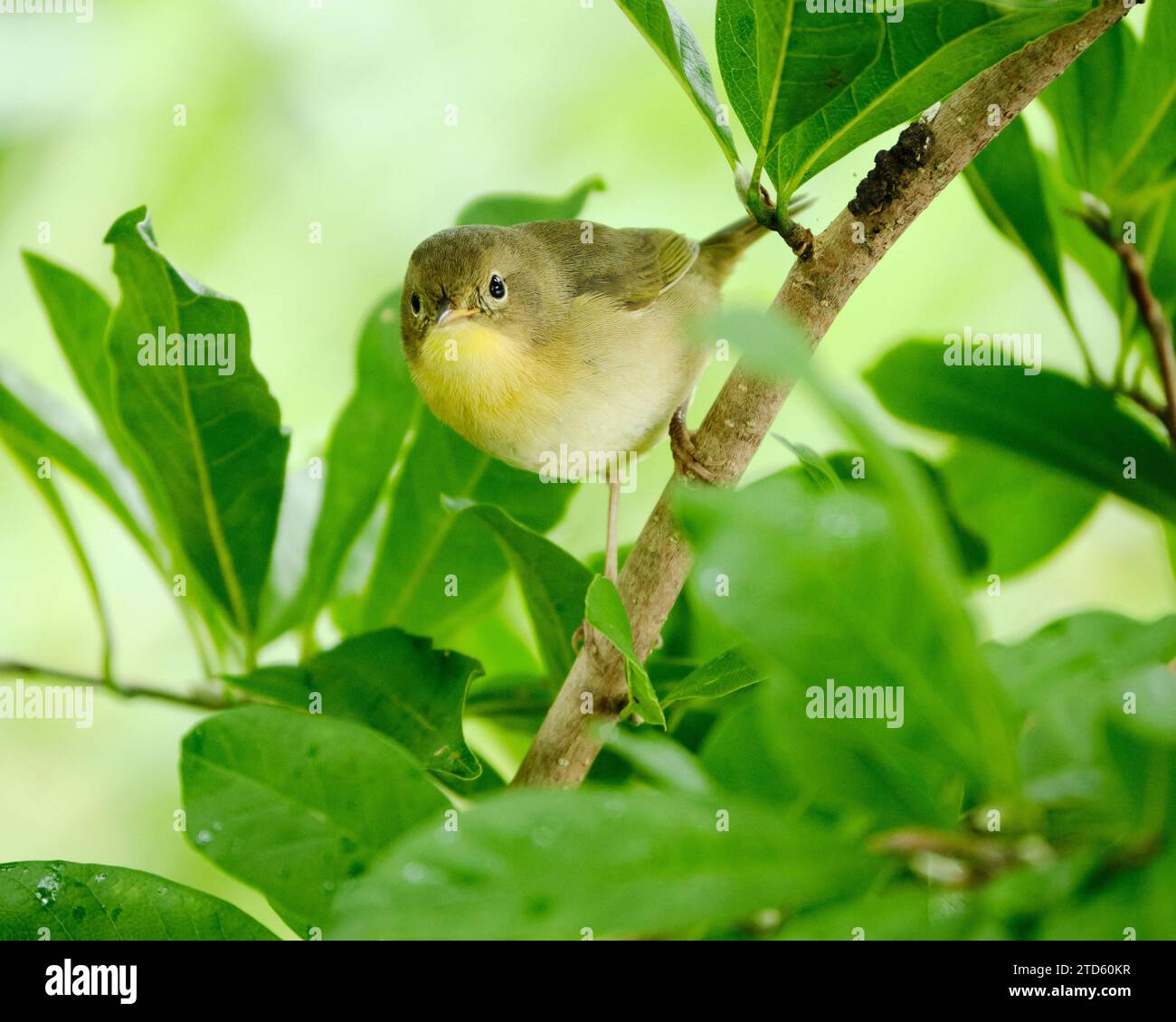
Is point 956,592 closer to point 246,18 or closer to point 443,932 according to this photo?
point 443,932

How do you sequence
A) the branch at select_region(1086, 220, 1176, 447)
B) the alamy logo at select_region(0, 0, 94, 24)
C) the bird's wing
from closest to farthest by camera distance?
the branch at select_region(1086, 220, 1176, 447), the bird's wing, the alamy logo at select_region(0, 0, 94, 24)

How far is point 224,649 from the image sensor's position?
1.38 metres

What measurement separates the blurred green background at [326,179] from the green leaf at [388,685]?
1.82 meters

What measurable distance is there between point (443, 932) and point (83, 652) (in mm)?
2655

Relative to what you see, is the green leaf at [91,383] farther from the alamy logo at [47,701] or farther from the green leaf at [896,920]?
the green leaf at [896,920]

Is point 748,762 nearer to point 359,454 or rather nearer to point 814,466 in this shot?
point 814,466

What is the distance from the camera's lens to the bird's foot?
40.8 inches

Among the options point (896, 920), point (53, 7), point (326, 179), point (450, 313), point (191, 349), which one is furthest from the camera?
point (326, 179)

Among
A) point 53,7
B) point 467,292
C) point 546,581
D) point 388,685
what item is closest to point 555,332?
point 467,292

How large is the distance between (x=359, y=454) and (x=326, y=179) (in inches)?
75.9

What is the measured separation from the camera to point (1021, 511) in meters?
1.46

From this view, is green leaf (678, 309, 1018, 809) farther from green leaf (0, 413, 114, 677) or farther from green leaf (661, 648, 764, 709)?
green leaf (0, 413, 114, 677)
